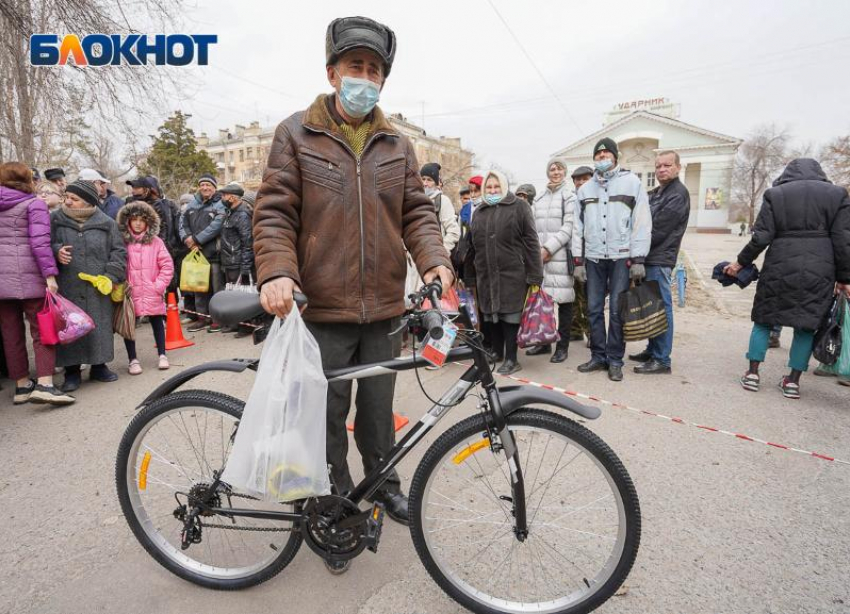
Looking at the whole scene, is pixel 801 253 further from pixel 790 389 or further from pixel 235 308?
pixel 235 308

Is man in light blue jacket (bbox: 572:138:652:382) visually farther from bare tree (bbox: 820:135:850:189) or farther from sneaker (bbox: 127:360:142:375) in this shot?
bare tree (bbox: 820:135:850:189)

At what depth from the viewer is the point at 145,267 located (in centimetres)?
535

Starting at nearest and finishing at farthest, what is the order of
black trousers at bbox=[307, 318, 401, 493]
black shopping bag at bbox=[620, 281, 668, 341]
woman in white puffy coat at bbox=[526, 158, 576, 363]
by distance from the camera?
black trousers at bbox=[307, 318, 401, 493], black shopping bag at bbox=[620, 281, 668, 341], woman in white puffy coat at bbox=[526, 158, 576, 363]

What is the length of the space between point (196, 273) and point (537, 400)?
21.3ft

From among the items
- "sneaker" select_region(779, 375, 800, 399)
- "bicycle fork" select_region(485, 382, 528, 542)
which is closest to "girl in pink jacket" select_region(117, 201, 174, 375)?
"bicycle fork" select_region(485, 382, 528, 542)

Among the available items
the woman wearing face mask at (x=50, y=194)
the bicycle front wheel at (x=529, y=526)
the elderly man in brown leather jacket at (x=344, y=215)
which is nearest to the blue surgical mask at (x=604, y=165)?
the elderly man in brown leather jacket at (x=344, y=215)

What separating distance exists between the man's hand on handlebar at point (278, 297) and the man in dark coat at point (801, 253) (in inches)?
171

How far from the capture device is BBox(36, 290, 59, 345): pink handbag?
4141 millimetres

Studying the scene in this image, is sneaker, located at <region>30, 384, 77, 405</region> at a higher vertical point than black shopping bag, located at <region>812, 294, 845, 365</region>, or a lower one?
lower

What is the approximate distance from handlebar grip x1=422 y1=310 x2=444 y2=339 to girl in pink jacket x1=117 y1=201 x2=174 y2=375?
458cm

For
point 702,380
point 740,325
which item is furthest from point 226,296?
point 740,325

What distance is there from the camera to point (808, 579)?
6.92 feet

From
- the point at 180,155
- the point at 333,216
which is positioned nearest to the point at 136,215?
the point at 333,216

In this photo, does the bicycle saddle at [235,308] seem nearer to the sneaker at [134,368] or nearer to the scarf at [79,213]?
the scarf at [79,213]
